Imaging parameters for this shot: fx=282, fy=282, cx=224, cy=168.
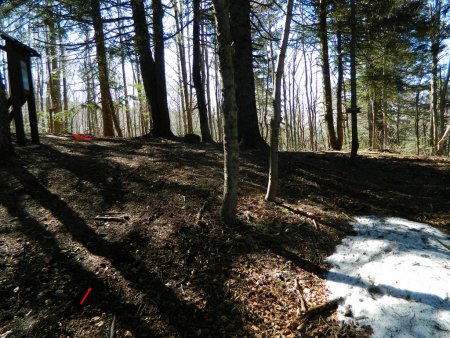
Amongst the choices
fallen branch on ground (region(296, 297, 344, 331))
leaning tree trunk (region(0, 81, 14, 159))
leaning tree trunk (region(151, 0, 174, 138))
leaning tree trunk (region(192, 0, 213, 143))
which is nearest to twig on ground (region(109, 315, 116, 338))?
fallen branch on ground (region(296, 297, 344, 331))

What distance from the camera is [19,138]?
608 cm

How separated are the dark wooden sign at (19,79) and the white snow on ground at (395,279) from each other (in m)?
6.42

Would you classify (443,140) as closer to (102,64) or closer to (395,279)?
(395,279)

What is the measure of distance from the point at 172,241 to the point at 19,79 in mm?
5187

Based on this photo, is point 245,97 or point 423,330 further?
point 245,97

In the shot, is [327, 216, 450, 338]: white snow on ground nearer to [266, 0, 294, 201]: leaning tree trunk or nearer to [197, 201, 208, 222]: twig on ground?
[266, 0, 294, 201]: leaning tree trunk

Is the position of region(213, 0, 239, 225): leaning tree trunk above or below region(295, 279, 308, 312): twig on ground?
above

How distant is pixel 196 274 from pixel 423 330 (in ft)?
6.63

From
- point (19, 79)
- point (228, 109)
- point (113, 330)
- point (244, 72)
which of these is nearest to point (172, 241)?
point (113, 330)

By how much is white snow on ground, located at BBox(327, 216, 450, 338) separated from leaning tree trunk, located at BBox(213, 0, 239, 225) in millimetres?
1384

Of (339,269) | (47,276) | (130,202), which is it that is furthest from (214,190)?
(47,276)

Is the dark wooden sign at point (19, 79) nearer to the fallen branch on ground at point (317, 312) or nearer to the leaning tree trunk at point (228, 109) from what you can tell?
the leaning tree trunk at point (228, 109)

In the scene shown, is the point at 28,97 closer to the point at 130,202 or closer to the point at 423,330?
the point at 130,202

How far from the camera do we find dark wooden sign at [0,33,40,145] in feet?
18.7
